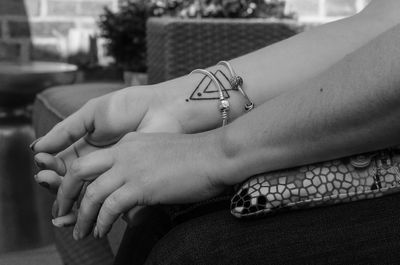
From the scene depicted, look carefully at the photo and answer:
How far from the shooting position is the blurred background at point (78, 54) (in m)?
1.58

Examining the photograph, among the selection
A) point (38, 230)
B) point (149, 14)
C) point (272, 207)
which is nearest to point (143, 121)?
point (272, 207)

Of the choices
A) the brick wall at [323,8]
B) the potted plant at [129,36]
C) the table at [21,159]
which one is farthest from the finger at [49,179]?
the brick wall at [323,8]

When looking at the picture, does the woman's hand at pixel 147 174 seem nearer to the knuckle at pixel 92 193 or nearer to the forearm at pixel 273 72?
the knuckle at pixel 92 193

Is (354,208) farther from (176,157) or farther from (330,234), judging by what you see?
(176,157)

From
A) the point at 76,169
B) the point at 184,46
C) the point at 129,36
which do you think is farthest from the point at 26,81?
the point at 76,169

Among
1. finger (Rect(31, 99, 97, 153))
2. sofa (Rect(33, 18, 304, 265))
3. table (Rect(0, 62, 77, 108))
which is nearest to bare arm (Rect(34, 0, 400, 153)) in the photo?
finger (Rect(31, 99, 97, 153))

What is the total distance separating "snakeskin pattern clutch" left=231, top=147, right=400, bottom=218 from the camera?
0.60m

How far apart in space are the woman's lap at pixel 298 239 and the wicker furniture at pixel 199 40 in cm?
118

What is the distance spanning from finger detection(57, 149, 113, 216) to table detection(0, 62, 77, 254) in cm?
92

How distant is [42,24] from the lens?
3.43 metres

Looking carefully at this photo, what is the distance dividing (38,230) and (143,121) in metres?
1.02

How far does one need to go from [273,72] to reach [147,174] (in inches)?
10.6

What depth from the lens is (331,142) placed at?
2.01 ft

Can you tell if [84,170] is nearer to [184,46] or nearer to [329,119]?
[329,119]
